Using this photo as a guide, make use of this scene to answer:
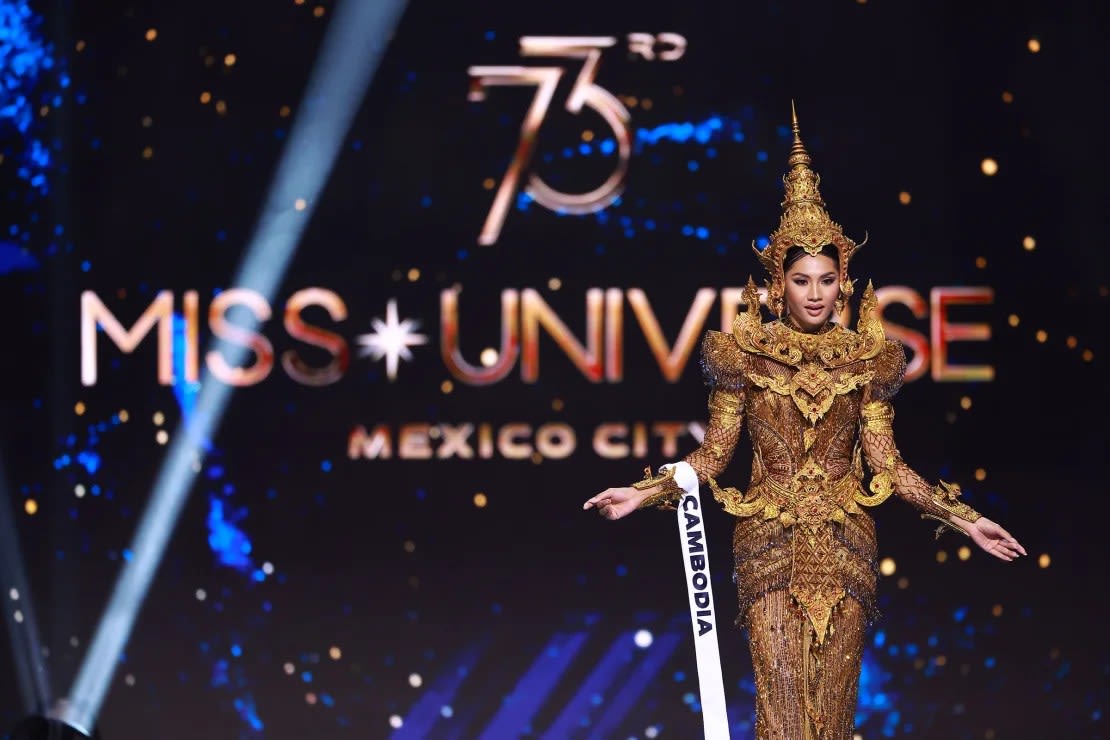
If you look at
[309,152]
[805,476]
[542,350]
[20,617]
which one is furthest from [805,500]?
[20,617]

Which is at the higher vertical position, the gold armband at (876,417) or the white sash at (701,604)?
the gold armband at (876,417)

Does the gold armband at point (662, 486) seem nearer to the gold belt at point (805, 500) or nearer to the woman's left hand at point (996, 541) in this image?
the gold belt at point (805, 500)

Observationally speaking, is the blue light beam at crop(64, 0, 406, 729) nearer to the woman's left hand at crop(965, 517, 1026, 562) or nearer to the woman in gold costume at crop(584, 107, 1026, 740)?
the woman in gold costume at crop(584, 107, 1026, 740)

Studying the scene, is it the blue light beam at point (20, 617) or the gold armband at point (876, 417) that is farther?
the blue light beam at point (20, 617)

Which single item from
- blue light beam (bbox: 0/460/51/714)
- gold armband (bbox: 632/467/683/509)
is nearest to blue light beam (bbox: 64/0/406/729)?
blue light beam (bbox: 0/460/51/714)

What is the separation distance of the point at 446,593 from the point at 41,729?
1.51 metres

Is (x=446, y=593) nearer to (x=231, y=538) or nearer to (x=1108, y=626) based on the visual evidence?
(x=231, y=538)

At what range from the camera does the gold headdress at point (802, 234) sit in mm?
3918

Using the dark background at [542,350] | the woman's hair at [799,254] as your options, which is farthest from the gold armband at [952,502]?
the dark background at [542,350]

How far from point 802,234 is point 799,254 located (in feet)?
0.17

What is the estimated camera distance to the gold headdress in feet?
12.9

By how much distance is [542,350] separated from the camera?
580cm

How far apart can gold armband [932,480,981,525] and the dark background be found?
1.98 meters

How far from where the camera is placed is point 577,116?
5.79 m
